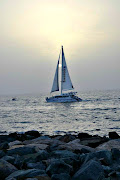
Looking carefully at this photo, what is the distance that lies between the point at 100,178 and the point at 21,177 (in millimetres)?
1502

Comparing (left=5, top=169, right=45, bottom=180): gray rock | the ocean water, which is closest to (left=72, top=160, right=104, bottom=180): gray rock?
(left=5, top=169, right=45, bottom=180): gray rock

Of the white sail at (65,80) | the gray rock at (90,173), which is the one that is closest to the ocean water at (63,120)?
the gray rock at (90,173)

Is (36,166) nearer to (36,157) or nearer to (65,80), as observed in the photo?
(36,157)

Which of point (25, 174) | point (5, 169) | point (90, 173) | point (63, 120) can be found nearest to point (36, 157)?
point (5, 169)

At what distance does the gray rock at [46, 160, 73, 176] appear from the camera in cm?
504

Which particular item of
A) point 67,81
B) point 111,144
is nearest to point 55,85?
point 67,81

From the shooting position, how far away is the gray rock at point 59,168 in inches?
198

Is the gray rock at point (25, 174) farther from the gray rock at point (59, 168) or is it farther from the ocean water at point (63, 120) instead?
the ocean water at point (63, 120)

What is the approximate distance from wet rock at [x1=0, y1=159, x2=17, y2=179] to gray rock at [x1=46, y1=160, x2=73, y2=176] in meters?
0.79

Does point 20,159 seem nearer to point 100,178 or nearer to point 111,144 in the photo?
point 100,178

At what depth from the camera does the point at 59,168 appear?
5078 mm

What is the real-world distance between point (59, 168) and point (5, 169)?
113 cm

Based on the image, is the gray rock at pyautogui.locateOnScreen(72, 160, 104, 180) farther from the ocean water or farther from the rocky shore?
the ocean water

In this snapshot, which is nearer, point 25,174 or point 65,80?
point 25,174
